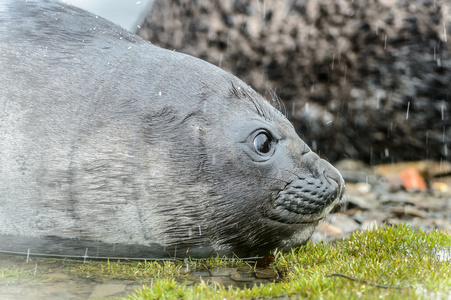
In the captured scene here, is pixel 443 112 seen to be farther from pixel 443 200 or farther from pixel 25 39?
pixel 25 39

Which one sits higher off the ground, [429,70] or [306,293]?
[429,70]

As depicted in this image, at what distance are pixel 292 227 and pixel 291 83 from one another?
346 cm

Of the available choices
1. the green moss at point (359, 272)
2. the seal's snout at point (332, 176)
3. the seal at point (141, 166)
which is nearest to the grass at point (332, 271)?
the green moss at point (359, 272)

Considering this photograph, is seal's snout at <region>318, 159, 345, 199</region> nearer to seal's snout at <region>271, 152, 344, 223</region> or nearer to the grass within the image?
seal's snout at <region>271, 152, 344, 223</region>

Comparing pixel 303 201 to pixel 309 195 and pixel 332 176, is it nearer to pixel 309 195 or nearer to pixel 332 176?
pixel 309 195

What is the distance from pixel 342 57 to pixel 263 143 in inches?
141

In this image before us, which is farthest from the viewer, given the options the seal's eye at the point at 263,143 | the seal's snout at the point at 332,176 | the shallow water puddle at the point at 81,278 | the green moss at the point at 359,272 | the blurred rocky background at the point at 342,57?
the blurred rocky background at the point at 342,57

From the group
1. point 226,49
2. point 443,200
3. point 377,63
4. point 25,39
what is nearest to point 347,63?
point 377,63

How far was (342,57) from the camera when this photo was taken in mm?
6938

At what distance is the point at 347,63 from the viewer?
22.9 feet

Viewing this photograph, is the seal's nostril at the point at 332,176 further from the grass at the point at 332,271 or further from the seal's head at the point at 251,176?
the grass at the point at 332,271

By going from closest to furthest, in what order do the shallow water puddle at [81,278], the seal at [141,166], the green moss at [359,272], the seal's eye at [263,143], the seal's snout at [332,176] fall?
1. the green moss at [359,272]
2. the shallow water puddle at [81,278]
3. the seal at [141,166]
4. the seal's eye at [263,143]
5. the seal's snout at [332,176]

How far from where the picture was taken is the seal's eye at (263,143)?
12.5 ft

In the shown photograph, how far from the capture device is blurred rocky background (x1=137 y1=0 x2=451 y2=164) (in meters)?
6.88
